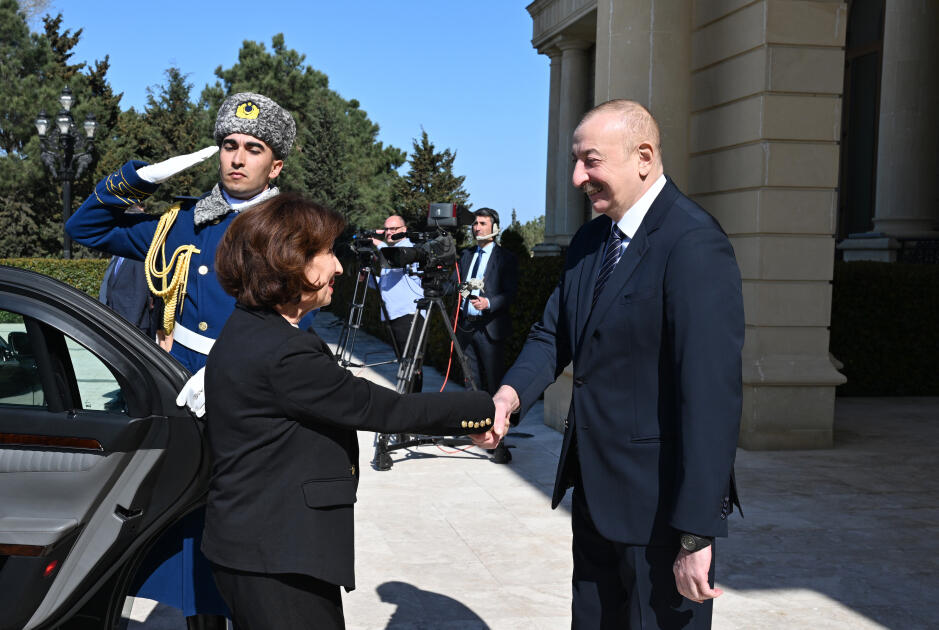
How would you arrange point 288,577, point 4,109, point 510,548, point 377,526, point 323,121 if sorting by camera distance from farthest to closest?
point 323,121, point 4,109, point 377,526, point 510,548, point 288,577

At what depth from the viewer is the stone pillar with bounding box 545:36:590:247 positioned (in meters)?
22.6

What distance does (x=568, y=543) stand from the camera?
5.40 meters

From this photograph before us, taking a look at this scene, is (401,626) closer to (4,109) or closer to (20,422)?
(20,422)

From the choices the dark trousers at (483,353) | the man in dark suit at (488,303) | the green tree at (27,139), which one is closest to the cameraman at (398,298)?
the man in dark suit at (488,303)

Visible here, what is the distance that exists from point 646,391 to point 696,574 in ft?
1.59

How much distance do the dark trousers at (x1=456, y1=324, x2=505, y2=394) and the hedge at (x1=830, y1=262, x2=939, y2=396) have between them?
494cm

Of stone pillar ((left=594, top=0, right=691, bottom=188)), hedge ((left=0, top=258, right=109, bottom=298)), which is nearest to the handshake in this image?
stone pillar ((left=594, top=0, right=691, bottom=188))

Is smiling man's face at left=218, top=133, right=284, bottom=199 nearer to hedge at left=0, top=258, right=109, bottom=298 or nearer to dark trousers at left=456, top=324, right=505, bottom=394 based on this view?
dark trousers at left=456, top=324, right=505, bottom=394

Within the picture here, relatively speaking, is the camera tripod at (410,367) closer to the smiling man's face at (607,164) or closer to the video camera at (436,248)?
the video camera at (436,248)

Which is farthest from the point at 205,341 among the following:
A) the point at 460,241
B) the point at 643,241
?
the point at 460,241

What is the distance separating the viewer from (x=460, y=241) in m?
46.9

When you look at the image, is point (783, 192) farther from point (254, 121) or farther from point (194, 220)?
point (194, 220)

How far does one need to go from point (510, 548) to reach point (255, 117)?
306 centimetres

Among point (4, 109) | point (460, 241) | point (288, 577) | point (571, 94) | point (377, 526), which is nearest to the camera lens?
point (288, 577)
